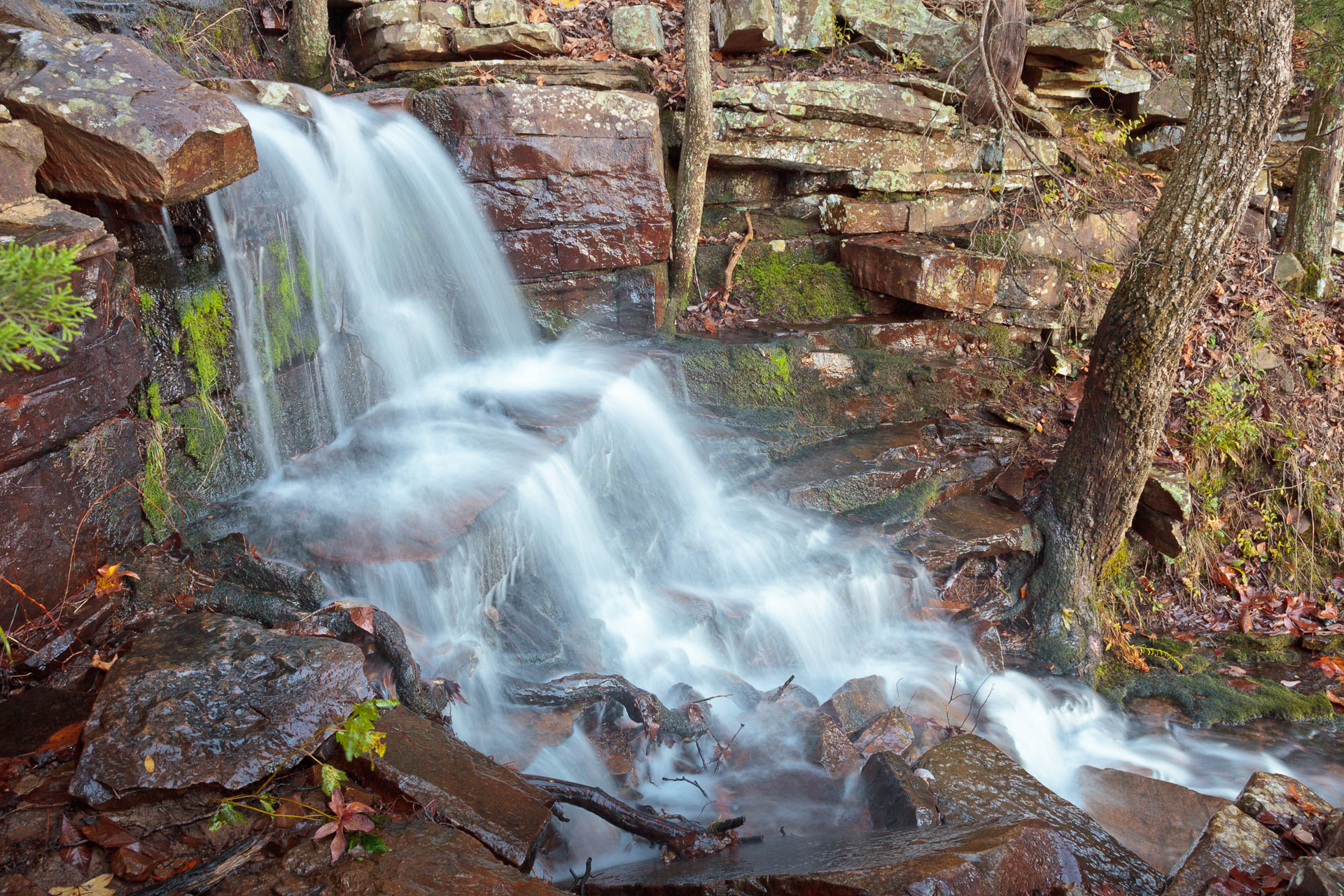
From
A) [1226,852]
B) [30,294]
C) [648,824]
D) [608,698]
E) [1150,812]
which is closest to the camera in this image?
[30,294]

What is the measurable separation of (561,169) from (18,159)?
3.61 metres

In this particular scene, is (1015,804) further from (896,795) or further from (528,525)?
(528,525)

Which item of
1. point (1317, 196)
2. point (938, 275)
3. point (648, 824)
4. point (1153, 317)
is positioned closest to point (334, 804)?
point (648, 824)

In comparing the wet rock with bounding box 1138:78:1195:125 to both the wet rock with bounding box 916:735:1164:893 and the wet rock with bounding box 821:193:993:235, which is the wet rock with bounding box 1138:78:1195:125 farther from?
the wet rock with bounding box 916:735:1164:893

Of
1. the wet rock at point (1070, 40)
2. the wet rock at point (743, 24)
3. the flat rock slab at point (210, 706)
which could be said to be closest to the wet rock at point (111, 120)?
the flat rock slab at point (210, 706)

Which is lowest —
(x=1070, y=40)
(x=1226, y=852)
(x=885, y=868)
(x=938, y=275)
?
(x=1226, y=852)

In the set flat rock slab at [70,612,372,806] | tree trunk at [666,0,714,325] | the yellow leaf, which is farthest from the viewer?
tree trunk at [666,0,714,325]

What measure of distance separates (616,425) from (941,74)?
5.12m

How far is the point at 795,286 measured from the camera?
7574 mm

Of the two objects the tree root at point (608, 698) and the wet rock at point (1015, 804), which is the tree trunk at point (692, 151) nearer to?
the tree root at point (608, 698)

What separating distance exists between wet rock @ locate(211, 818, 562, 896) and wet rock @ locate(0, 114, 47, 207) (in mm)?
3064

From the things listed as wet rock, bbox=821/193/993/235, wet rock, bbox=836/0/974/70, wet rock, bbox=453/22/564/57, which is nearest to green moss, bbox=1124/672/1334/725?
wet rock, bbox=821/193/993/235

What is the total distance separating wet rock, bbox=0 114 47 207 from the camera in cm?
355

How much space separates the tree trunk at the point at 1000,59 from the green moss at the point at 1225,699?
491cm
